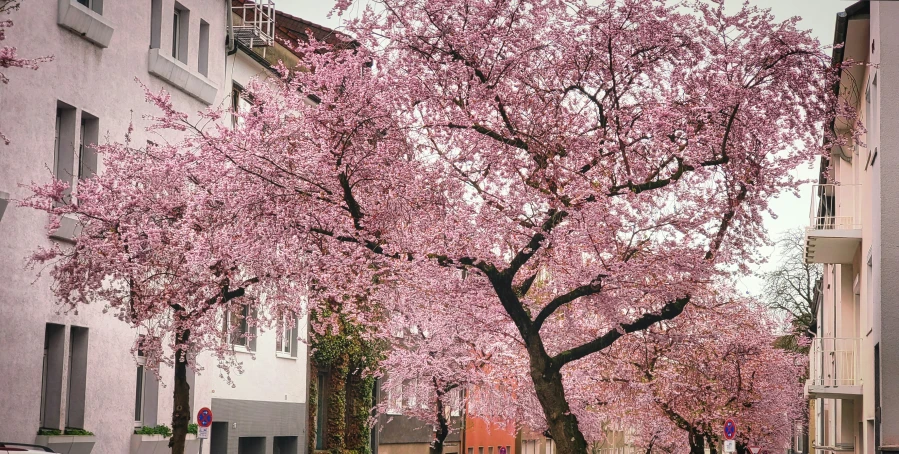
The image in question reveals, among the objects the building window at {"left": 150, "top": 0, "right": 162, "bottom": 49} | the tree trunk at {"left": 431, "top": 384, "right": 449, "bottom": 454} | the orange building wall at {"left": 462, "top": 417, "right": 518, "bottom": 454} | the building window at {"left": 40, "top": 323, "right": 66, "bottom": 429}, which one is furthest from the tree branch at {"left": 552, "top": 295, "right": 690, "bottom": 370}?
the orange building wall at {"left": 462, "top": 417, "right": 518, "bottom": 454}

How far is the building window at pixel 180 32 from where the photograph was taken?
1146 inches

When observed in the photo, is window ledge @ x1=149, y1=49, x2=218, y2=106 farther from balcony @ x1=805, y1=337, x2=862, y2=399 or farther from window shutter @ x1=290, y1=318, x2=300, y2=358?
balcony @ x1=805, y1=337, x2=862, y2=399

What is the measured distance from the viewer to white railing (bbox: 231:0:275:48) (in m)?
33.5

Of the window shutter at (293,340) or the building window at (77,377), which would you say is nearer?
the building window at (77,377)

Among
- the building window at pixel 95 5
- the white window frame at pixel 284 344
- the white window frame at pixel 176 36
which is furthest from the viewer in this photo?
the white window frame at pixel 284 344

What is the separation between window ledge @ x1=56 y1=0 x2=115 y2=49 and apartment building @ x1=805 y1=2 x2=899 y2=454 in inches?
560

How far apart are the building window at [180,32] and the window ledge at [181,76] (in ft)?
1.49

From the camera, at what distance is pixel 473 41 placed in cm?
1711

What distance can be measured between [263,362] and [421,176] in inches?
719

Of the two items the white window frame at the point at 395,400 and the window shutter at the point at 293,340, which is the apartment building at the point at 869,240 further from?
the white window frame at the point at 395,400

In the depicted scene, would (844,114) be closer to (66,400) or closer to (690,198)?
(690,198)

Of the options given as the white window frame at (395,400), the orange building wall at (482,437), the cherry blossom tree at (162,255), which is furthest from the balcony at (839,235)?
the orange building wall at (482,437)

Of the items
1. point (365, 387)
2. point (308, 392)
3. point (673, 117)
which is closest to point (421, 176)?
point (673, 117)

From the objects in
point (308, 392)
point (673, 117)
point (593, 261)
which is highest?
point (673, 117)
